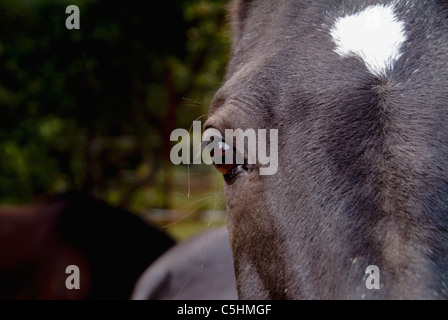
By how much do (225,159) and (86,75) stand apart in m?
4.27

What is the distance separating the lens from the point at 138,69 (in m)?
6.30

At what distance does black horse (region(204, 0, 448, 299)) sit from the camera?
1409mm

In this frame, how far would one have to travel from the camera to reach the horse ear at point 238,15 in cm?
273

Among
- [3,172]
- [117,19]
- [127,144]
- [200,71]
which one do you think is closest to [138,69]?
[117,19]

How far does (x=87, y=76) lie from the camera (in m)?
5.84

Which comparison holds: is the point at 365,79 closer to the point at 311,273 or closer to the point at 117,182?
the point at 311,273

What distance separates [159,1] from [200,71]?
1.77m

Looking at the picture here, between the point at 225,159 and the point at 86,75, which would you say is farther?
the point at 86,75

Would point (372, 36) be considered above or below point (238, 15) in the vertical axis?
below

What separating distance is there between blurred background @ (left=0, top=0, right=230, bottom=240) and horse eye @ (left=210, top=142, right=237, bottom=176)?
2.55 m

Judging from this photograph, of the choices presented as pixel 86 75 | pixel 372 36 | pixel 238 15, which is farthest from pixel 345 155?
pixel 86 75

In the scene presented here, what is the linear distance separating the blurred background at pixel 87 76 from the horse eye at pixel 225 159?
2.55 meters

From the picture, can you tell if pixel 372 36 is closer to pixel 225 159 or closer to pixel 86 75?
pixel 225 159

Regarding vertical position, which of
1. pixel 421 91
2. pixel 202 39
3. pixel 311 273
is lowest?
pixel 311 273
